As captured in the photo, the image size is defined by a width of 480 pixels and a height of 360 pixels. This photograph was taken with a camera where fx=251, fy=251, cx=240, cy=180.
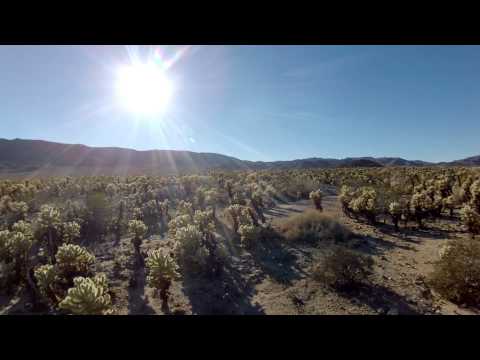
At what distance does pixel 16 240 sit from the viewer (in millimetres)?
6012

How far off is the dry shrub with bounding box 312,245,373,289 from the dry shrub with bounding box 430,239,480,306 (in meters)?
1.29

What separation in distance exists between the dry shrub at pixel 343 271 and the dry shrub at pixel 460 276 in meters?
1.29

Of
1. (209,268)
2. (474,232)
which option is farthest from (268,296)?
(474,232)

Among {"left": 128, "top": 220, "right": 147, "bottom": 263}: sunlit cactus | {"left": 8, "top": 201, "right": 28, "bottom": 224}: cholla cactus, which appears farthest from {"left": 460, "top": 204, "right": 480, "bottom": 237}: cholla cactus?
{"left": 8, "top": 201, "right": 28, "bottom": 224}: cholla cactus

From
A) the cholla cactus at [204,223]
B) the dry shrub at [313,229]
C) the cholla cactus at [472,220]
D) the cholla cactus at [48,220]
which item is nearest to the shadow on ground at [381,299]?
the dry shrub at [313,229]

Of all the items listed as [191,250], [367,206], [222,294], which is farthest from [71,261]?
[367,206]

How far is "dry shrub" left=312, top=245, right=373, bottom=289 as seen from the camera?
5312 mm

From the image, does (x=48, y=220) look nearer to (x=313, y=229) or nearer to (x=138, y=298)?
(x=138, y=298)

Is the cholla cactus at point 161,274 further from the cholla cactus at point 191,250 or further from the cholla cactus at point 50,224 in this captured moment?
the cholla cactus at point 50,224

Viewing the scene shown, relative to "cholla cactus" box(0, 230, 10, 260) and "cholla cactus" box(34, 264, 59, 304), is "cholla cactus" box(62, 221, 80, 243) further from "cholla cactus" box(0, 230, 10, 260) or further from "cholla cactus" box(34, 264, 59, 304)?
"cholla cactus" box(34, 264, 59, 304)

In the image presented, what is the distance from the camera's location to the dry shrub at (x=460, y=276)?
449 cm

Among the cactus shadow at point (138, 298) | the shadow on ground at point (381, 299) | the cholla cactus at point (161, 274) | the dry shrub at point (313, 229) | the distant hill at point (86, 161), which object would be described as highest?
the distant hill at point (86, 161)

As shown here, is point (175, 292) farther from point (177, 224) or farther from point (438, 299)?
point (438, 299)
